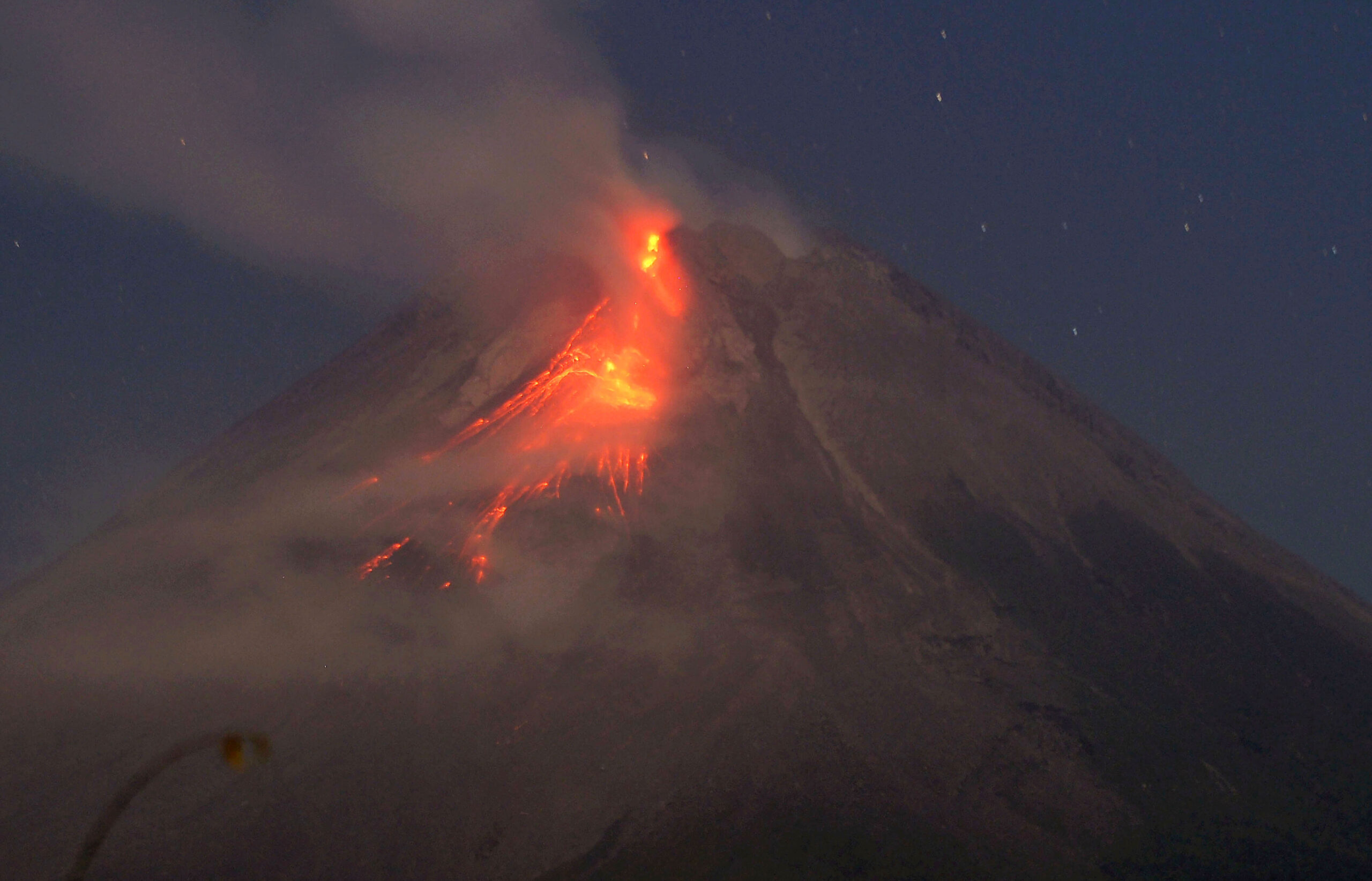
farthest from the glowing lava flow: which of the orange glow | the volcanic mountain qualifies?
the volcanic mountain

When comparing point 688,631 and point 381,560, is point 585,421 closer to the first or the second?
point 381,560

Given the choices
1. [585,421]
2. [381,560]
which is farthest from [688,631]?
A: [381,560]

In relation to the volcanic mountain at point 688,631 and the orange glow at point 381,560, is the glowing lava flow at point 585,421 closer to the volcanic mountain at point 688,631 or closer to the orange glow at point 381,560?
the orange glow at point 381,560

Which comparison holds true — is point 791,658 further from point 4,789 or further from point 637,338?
point 4,789

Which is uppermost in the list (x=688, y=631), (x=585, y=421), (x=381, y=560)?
(x=585, y=421)

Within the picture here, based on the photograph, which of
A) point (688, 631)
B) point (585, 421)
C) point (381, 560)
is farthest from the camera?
point (585, 421)

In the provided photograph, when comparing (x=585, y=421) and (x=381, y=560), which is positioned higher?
(x=585, y=421)

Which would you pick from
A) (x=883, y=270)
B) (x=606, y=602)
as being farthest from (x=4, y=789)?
(x=883, y=270)

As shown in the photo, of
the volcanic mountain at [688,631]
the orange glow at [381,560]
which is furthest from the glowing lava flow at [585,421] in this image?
the volcanic mountain at [688,631]
